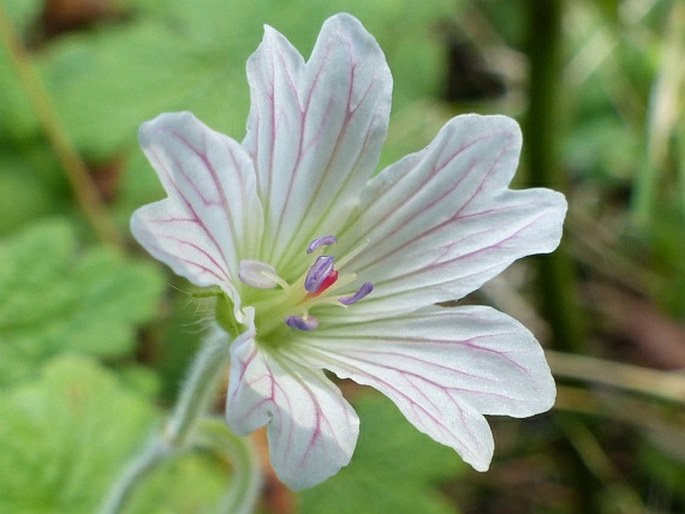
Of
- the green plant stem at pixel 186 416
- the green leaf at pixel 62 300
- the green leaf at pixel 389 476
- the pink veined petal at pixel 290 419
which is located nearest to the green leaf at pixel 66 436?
the green leaf at pixel 62 300

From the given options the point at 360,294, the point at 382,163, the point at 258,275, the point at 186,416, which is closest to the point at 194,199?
the point at 258,275

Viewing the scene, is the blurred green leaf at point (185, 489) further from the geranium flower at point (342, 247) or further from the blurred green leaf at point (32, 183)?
the blurred green leaf at point (32, 183)

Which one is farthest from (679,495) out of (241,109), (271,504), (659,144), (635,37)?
(241,109)

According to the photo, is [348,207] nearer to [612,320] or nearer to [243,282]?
[243,282]

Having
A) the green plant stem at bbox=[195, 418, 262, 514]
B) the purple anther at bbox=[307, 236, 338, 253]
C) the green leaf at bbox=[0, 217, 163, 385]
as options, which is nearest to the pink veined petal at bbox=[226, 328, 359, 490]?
the purple anther at bbox=[307, 236, 338, 253]

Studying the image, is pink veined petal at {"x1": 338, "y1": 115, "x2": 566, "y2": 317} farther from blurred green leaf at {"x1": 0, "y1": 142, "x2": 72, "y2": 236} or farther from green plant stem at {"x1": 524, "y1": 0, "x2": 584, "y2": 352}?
blurred green leaf at {"x1": 0, "y1": 142, "x2": 72, "y2": 236}

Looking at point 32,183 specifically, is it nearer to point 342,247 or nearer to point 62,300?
point 62,300
